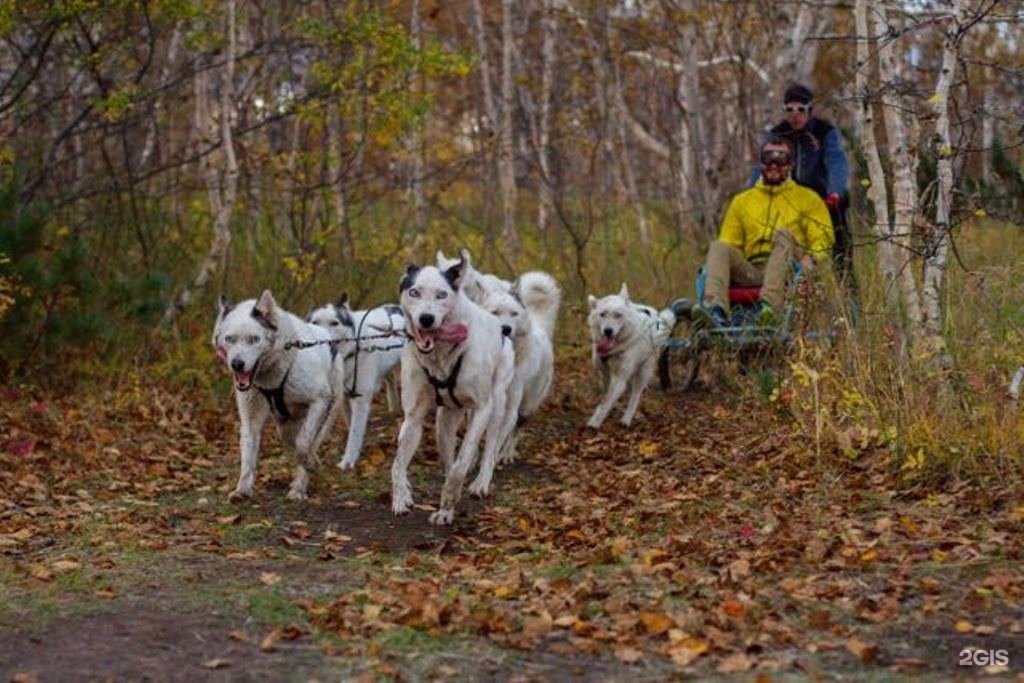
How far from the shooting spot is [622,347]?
11.5m

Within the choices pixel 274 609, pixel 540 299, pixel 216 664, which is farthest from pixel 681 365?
pixel 216 664

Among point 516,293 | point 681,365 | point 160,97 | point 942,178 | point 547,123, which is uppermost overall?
point 160,97

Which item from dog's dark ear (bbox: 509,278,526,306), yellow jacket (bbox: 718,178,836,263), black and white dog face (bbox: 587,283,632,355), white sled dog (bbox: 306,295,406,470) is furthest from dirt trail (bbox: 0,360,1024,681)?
yellow jacket (bbox: 718,178,836,263)

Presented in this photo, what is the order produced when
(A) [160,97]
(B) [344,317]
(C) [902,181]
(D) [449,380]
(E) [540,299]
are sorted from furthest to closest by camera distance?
(A) [160,97] → (E) [540,299] → (B) [344,317] → (C) [902,181] → (D) [449,380]

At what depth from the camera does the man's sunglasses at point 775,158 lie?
473 inches

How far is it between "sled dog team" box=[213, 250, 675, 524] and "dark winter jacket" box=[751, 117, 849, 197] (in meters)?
3.16

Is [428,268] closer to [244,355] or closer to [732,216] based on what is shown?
[244,355]

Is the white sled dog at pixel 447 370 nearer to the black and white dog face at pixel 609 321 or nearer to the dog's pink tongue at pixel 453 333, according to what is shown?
the dog's pink tongue at pixel 453 333

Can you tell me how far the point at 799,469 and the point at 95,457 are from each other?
430 centimetres

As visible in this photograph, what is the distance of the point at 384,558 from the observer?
7188mm

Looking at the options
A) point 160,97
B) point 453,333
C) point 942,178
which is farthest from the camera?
point 160,97

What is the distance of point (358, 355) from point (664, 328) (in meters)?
2.88

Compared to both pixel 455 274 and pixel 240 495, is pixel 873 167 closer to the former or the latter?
pixel 455 274

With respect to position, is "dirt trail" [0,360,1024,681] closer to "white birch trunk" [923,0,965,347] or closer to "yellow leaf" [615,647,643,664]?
"yellow leaf" [615,647,643,664]
